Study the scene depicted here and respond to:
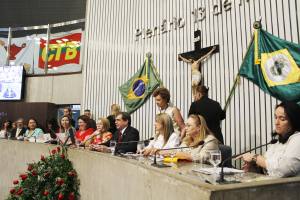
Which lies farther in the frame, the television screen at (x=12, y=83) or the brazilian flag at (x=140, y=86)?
the television screen at (x=12, y=83)

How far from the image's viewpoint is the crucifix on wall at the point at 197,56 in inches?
168

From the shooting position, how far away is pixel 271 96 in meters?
3.48

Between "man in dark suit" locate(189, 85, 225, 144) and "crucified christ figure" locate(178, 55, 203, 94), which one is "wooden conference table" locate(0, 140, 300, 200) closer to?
"man in dark suit" locate(189, 85, 225, 144)

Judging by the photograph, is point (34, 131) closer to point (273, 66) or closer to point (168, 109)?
point (168, 109)

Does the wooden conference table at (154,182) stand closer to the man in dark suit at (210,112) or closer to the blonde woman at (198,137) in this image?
the blonde woman at (198,137)

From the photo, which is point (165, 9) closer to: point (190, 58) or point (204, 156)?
point (190, 58)

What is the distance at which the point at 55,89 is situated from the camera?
7223 mm

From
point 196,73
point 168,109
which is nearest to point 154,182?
point 168,109

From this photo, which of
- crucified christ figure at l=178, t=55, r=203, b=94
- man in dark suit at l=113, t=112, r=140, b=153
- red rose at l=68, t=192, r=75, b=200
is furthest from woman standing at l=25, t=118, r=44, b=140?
crucified christ figure at l=178, t=55, r=203, b=94

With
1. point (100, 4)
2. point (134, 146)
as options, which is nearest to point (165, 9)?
point (100, 4)

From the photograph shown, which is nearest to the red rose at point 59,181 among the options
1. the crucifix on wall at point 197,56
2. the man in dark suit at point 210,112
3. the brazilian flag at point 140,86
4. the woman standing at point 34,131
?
the man in dark suit at point 210,112

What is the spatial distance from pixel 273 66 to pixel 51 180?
8.38 ft

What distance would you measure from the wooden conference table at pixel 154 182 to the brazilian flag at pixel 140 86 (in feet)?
7.14

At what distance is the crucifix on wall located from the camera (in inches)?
168
